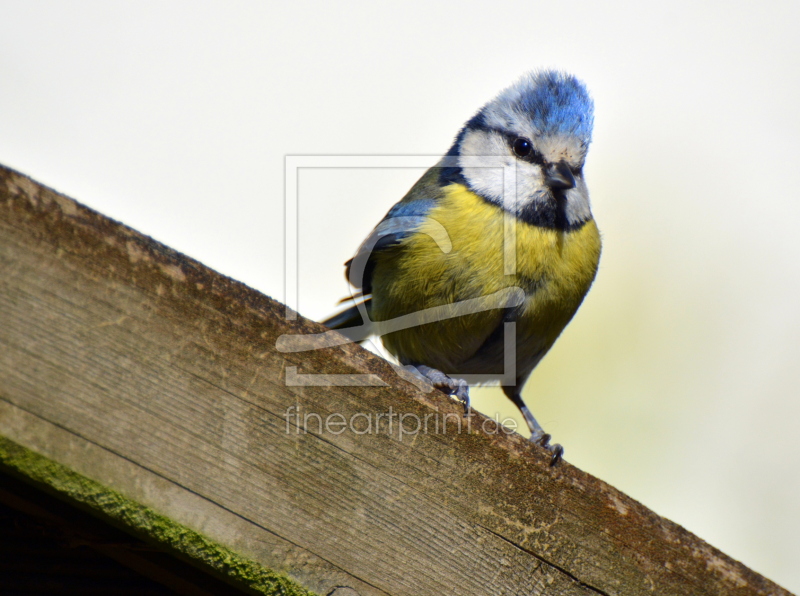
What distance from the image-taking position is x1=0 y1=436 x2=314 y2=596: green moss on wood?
1075mm

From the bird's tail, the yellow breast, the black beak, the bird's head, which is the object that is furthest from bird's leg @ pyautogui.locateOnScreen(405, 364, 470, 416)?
the black beak

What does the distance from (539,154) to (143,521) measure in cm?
174

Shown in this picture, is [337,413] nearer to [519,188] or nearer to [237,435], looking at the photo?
[237,435]

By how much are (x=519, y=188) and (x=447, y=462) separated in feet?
4.05

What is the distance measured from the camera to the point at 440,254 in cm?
222

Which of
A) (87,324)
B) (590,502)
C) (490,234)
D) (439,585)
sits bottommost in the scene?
(439,585)

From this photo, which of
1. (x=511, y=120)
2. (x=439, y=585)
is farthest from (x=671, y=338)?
(x=439, y=585)

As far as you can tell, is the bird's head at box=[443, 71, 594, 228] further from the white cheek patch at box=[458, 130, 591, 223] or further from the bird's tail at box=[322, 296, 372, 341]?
the bird's tail at box=[322, 296, 372, 341]

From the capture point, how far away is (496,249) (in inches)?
86.1

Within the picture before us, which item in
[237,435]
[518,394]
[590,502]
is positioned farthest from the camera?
[518,394]

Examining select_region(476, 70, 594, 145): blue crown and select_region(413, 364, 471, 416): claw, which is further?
select_region(476, 70, 594, 145): blue crown

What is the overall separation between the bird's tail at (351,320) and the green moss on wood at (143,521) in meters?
1.54

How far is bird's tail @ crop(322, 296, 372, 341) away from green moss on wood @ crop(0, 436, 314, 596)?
1.54 metres

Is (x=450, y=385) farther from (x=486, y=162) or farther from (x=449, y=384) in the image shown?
(x=486, y=162)
